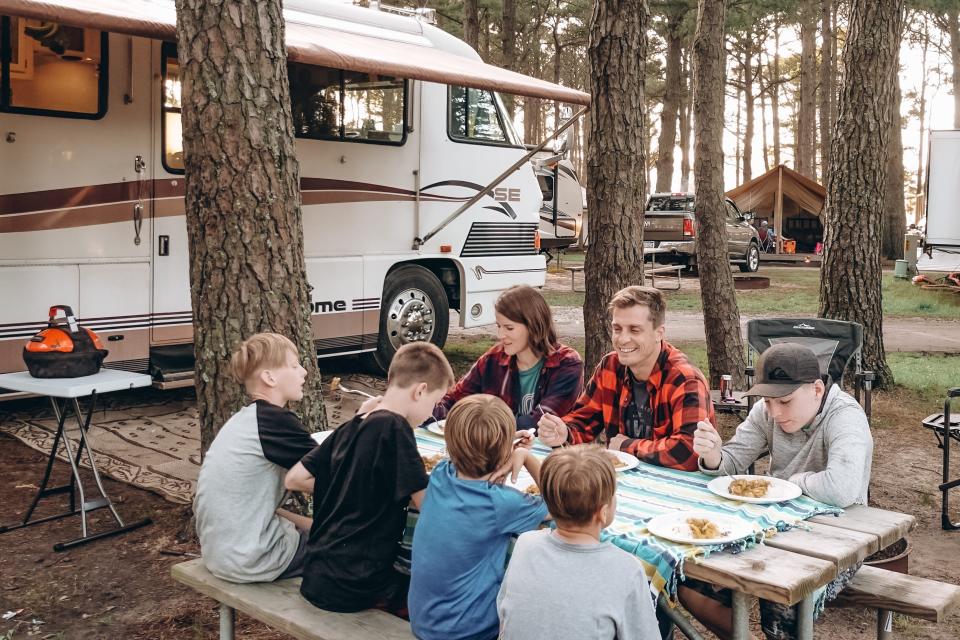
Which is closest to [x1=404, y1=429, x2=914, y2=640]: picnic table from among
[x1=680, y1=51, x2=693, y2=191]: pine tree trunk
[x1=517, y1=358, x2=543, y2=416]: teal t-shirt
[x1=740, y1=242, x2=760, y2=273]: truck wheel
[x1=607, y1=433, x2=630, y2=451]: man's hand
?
[x1=607, y1=433, x2=630, y2=451]: man's hand

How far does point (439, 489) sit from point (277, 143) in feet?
7.21

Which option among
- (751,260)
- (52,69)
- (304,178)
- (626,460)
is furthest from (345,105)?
(751,260)

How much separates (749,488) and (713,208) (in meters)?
5.41

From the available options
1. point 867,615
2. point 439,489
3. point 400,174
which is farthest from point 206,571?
point 400,174

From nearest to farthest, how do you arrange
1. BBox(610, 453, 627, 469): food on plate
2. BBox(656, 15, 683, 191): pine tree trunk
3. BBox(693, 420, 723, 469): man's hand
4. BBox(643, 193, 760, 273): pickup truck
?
BBox(693, 420, 723, 469): man's hand < BBox(610, 453, 627, 469): food on plate < BBox(643, 193, 760, 273): pickup truck < BBox(656, 15, 683, 191): pine tree trunk

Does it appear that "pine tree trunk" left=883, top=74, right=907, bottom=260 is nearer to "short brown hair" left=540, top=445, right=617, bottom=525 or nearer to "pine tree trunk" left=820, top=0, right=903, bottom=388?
"pine tree trunk" left=820, top=0, right=903, bottom=388

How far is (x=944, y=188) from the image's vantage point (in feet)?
48.5

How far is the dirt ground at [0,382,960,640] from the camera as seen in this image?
13.1 ft

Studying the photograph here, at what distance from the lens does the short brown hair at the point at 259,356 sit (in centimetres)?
324

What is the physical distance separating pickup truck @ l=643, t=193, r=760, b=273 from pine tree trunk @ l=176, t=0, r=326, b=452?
15628mm

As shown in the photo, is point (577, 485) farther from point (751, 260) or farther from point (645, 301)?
point (751, 260)

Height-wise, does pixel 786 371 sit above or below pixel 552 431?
above

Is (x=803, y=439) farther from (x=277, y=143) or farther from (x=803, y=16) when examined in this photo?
(x=803, y=16)

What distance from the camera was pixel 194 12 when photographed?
4316mm
